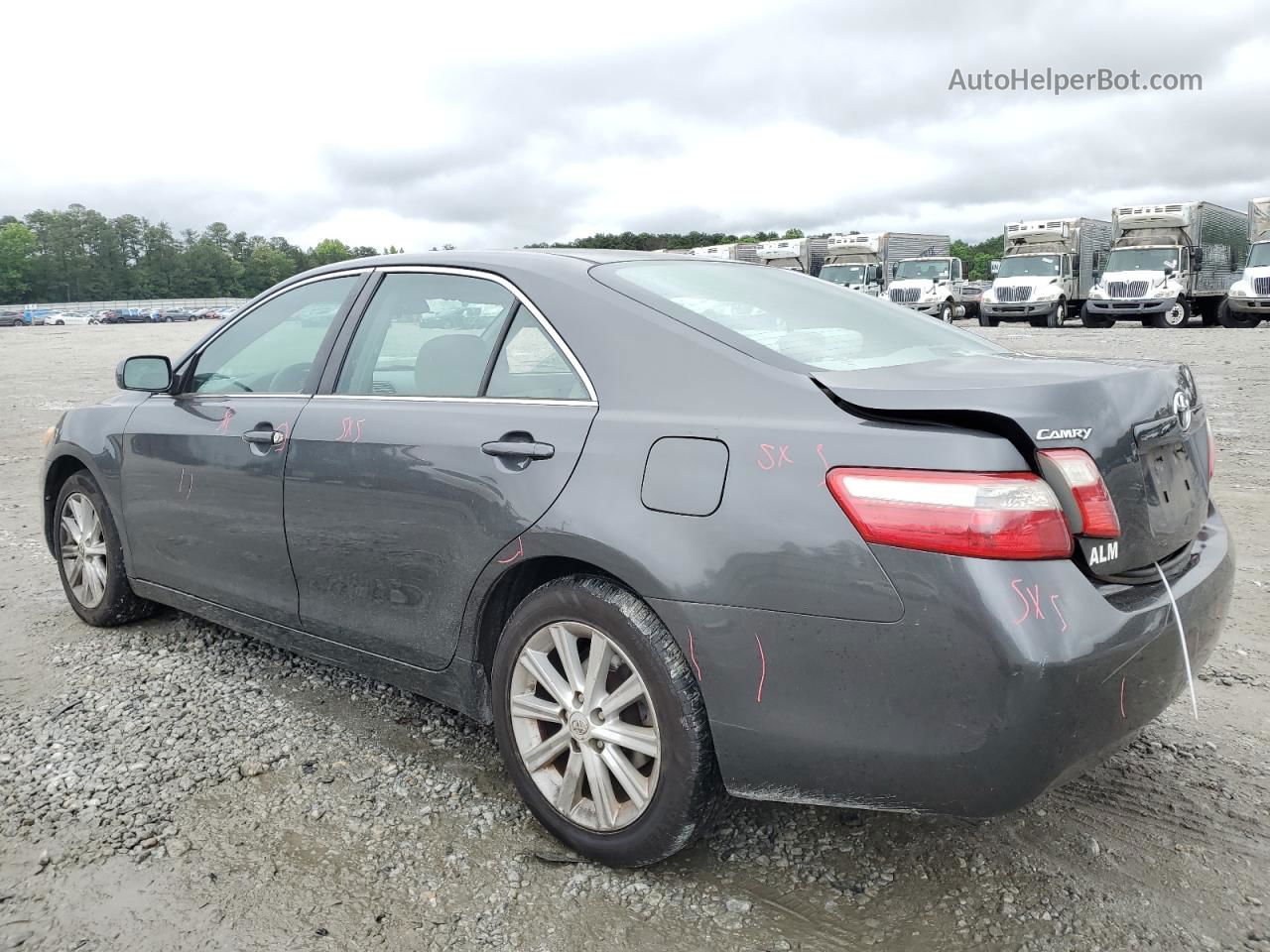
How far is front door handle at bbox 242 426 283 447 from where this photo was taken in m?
3.38

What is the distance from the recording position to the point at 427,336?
10.5 ft

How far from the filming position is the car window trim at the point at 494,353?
269 centimetres

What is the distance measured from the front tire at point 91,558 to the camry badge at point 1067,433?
3.68 meters

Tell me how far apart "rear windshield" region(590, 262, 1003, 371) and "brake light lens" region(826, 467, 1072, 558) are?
0.48 m

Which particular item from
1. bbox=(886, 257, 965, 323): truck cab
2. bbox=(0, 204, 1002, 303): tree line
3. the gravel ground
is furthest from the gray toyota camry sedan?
bbox=(0, 204, 1002, 303): tree line

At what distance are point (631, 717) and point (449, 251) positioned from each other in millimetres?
1650

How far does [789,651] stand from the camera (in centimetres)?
219

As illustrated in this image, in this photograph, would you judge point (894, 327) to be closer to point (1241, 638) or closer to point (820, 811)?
point (820, 811)

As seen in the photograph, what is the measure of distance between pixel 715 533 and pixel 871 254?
33350 mm

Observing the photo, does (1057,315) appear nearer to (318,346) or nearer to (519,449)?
(318,346)

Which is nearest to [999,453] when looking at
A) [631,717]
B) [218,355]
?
[631,717]

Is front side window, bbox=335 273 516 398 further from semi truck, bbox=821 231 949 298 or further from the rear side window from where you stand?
semi truck, bbox=821 231 949 298

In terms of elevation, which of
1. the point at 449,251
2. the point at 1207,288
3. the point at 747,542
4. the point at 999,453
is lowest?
the point at 1207,288

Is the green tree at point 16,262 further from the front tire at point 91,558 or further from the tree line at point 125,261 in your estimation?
the front tire at point 91,558
